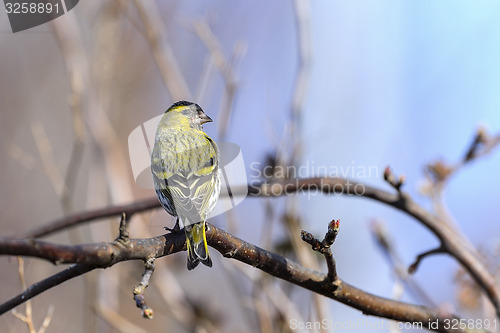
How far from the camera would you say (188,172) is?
265 cm

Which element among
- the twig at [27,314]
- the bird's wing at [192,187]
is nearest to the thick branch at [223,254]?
the bird's wing at [192,187]

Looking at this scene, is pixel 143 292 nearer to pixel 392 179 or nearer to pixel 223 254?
pixel 223 254

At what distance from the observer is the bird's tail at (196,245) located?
6.52ft

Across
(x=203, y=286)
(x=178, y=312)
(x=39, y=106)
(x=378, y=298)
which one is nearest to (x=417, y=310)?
(x=378, y=298)

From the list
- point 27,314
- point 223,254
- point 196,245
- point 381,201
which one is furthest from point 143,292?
point 381,201

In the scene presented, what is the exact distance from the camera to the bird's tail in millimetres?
1987

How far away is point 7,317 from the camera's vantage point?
3844 mm

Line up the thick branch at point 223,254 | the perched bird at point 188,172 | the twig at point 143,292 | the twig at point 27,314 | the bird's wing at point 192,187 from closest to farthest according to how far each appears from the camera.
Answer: the thick branch at point 223,254 < the twig at point 143,292 < the twig at point 27,314 < the perched bird at point 188,172 < the bird's wing at point 192,187

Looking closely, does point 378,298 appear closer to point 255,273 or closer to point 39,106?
point 255,273

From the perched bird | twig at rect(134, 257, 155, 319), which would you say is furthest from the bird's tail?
twig at rect(134, 257, 155, 319)

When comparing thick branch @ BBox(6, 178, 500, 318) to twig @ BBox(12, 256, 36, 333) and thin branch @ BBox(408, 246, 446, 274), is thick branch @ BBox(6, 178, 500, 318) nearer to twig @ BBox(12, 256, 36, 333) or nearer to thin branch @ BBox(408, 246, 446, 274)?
thin branch @ BBox(408, 246, 446, 274)

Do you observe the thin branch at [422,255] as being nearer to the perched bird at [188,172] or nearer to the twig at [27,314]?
the perched bird at [188,172]

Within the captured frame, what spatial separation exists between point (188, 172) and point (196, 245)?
27.9 inches

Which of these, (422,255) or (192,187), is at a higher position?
(192,187)
